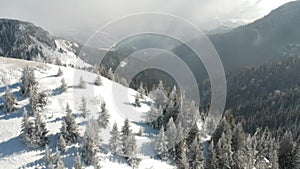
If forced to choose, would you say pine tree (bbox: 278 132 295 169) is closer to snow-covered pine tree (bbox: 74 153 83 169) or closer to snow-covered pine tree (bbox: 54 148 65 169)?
snow-covered pine tree (bbox: 74 153 83 169)

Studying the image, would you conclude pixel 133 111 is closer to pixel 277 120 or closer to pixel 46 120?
pixel 46 120

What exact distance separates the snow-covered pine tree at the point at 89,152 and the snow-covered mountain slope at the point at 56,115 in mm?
2283

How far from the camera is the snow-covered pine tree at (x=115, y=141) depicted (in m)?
72.2

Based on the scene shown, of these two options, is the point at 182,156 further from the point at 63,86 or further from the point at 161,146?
the point at 63,86

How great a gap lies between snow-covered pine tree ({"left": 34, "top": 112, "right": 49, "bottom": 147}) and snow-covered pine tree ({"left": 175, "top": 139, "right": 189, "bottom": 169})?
89.4 feet

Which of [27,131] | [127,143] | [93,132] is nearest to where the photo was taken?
[27,131]

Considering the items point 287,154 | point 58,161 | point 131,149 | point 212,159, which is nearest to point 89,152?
point 58,161

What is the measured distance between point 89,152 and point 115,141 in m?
7.02

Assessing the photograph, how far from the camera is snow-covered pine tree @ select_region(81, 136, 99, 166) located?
2667 inches

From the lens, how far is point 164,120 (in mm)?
90188

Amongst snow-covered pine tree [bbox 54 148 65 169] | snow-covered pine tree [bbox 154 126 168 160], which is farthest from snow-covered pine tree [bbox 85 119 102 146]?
snow-covered pine tree [bbox 154 126 168 160]

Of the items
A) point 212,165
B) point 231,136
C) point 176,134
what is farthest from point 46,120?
point 231,136

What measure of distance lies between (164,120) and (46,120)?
1136 inches

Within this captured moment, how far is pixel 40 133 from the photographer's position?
229ft
